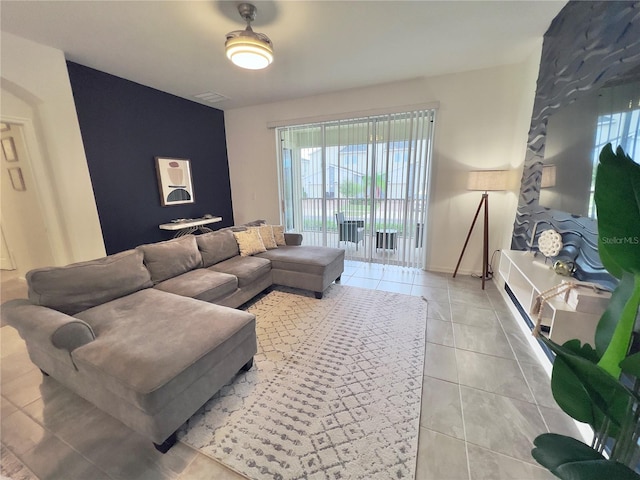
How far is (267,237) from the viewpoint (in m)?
3.58

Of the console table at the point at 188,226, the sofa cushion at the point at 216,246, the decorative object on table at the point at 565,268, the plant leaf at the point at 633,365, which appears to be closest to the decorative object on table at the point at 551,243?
the decorative object on table at the point at 565,268

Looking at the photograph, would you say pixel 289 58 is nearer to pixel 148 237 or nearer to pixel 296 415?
pixel 148 237

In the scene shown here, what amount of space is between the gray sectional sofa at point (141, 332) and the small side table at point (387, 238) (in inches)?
91.6

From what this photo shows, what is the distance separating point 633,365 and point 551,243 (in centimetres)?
172

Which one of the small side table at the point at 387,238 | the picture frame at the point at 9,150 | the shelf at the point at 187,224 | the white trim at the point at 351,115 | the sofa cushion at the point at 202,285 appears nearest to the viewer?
the sofa cushion at the point at 202,285

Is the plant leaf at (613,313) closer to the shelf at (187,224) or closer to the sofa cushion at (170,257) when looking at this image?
the sofa cushion at (170,257)

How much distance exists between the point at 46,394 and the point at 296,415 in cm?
168

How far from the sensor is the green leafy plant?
688mm

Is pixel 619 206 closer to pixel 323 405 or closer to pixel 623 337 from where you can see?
pixel 623 337

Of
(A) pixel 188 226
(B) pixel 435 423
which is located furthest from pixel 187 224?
(B) pixel 435 423

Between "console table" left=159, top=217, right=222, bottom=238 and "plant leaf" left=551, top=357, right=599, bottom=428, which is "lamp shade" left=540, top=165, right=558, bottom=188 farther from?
"console table" left=159, top=217, right=222, bottom=238

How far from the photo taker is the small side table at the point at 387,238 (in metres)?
4.03

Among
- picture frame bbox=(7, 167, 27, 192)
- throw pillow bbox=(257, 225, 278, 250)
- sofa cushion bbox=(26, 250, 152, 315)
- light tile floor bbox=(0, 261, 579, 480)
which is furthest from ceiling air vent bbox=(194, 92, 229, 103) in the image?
light tile floor bbox=(0, 261, 579, 480)

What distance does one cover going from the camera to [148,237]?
3.85 m
